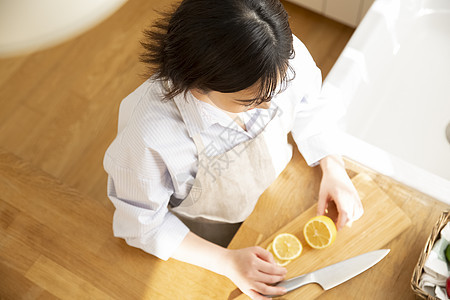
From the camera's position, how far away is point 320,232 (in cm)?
96

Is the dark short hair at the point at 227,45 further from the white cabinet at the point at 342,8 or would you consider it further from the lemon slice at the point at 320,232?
the white cabinet at the point at 342,8

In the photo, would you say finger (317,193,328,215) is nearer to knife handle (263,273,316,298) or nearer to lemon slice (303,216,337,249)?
lemon slice (303,216,337,249)

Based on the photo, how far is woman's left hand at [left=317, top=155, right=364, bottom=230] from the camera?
0.99 metres

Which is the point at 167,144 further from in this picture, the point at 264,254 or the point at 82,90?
the point at 82,90

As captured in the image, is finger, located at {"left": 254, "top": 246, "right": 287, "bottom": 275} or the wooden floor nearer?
finger, located at {"left": 254, "top": 246, "right": 287, "bottom": 275}

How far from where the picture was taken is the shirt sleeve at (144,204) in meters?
0.92

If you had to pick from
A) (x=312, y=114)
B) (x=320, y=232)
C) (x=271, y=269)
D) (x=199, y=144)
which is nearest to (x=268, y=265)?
(x=271, y=269)

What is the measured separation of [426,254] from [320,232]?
206mm

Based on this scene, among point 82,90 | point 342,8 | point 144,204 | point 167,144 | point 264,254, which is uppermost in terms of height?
point 167,144

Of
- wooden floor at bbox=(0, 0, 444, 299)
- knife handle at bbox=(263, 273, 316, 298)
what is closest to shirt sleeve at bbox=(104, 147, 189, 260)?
knife handle at bbox=(263, 273, 316, 298)

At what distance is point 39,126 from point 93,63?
1.23 ft

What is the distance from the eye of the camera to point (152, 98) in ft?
3.02

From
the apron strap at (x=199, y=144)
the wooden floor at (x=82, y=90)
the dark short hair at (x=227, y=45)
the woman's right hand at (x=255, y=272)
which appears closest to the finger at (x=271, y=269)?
the woman's right hand at (x=255, y=272)

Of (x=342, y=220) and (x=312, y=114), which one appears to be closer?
(x=342, y=220)
